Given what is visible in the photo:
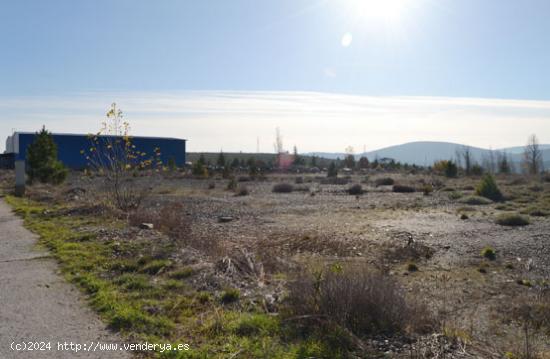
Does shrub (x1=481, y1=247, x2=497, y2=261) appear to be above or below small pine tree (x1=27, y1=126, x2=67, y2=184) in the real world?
below

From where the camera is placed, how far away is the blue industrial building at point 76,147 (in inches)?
2453

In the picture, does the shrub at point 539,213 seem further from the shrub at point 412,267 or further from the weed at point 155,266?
the weed at point 155,266

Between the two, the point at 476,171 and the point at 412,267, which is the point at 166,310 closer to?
the point at 412,267

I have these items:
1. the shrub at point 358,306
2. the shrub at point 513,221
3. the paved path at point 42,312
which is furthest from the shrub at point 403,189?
the shrub at point 358,306

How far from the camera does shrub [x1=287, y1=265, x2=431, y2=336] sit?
4.86 metres

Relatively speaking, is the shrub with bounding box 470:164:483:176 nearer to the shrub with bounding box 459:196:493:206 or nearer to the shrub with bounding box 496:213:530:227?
the shrub with bounding box 459:196:493:206

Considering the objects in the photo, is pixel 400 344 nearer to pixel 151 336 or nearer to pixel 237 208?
pixel 151 336

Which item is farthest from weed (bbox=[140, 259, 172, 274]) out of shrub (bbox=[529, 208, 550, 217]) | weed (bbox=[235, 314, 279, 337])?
shrub (bbox=[529, 208, 550, 217])

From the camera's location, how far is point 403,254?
1077cm

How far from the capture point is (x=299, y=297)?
520 cm

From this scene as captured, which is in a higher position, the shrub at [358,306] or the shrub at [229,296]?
the shrub at [358,306]

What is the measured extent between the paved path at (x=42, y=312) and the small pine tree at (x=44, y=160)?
19.2 m

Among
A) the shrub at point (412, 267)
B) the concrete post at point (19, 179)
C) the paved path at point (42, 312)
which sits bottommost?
the shrub at point (412, 267)

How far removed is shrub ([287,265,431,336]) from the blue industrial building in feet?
173
